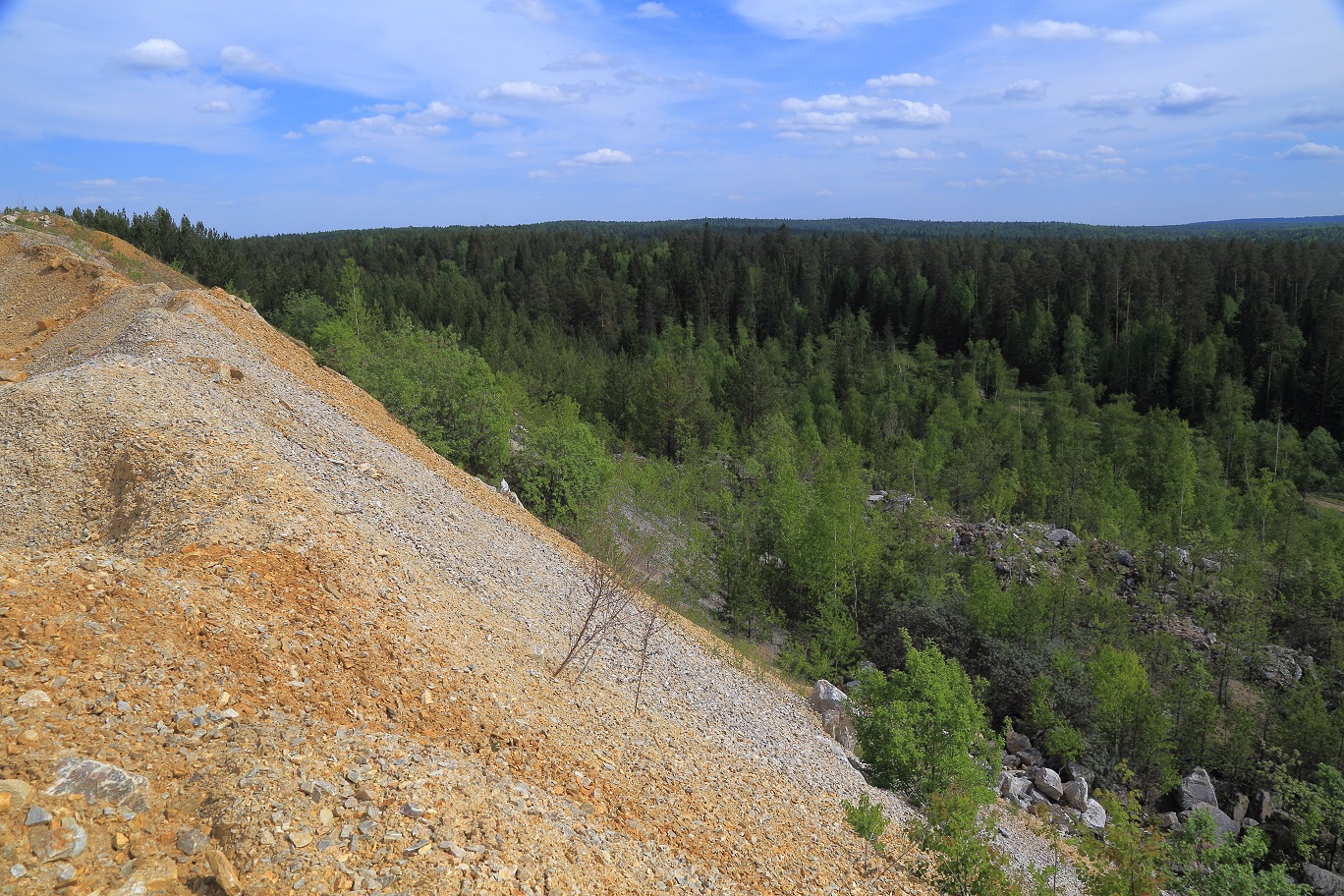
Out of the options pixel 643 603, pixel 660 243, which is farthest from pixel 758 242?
pixel 643 603

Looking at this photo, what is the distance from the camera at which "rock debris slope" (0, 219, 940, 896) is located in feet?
20.0

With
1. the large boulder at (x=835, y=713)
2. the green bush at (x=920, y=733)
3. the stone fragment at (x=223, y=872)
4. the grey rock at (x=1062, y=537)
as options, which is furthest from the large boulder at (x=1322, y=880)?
the stone fragment at (x=223, y=872)

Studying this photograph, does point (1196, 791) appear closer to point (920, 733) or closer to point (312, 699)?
point (920, 733)

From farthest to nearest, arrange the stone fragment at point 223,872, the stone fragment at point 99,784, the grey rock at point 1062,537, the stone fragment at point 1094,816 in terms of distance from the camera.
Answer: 1. the grey rock at point 1062,537
2. the stone fragment at point 1094,816
3. the stone fragment at point 99,784
4. the stone fragment at point 223,872

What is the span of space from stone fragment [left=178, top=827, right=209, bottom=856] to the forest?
54.8 ft

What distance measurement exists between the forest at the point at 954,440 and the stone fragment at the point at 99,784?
55.6 ft

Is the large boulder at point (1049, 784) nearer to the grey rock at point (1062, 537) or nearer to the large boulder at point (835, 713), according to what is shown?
the large boulder at point (835, 713)

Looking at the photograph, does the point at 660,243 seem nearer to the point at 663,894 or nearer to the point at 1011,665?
the point at 1011,665

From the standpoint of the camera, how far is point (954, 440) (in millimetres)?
65062

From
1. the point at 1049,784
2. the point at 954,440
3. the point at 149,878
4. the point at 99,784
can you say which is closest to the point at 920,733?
the point at 1049,784

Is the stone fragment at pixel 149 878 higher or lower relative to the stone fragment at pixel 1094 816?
higher

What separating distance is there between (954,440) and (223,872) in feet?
216

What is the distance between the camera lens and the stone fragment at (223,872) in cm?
551

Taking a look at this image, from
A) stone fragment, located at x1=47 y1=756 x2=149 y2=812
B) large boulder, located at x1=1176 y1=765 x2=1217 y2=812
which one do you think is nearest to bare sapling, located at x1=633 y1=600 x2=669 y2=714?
stone fragment, located at x1=47 y1=756 x2=149 y2=812
